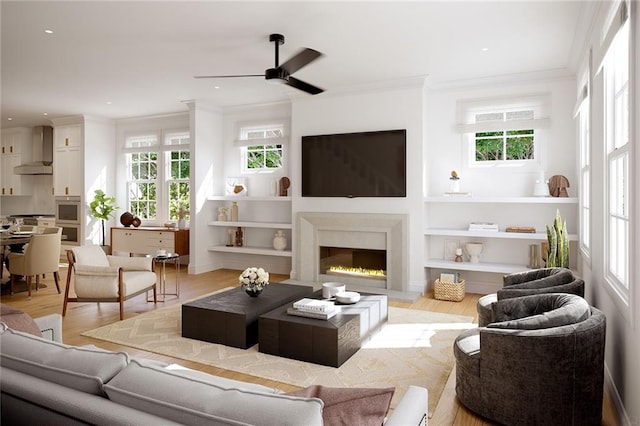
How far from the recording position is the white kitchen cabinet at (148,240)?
730 cm

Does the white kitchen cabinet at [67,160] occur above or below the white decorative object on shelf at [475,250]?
above

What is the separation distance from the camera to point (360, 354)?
3.46 metres

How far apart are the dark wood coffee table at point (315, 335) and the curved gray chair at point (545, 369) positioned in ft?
3.53

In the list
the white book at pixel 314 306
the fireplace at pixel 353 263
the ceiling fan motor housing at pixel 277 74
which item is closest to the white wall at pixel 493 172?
the fireplace at pixel 353 263

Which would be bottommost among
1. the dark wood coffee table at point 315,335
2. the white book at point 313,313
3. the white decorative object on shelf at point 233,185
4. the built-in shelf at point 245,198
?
the dark wood coffee table at point 315,335

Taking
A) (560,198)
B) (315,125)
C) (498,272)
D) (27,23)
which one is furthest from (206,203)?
(560,198)

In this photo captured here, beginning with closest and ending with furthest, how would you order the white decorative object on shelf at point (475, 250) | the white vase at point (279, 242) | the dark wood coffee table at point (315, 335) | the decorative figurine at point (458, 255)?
the dark wood coffee table at point (315, 335) → the white decorative object on shelf at point (475, 250) → the decorative figurine at point (458, 255) → the white vase at point (279, 242)

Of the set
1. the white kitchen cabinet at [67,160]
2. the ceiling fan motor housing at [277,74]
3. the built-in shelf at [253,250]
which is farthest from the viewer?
the white kitchen cabinet at [67,160]

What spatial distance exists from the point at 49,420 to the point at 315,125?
5357 mm

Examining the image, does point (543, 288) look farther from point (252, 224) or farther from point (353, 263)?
point (252, 224)

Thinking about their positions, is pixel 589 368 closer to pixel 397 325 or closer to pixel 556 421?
pixel 556 421

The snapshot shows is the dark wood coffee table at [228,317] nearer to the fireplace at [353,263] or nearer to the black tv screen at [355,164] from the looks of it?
the fireplace at [353,263]

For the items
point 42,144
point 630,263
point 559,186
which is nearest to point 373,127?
point 559,186

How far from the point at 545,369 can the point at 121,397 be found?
205 cm
